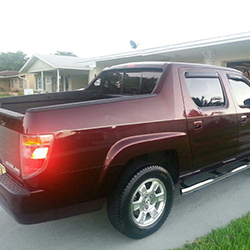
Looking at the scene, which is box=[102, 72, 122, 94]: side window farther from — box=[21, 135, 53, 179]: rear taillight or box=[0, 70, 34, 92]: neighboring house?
box=[0, 70, 34, 92]: neighboring house

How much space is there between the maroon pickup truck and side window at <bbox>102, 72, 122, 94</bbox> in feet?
0.48

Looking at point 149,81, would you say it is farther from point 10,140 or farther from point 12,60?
point 12,60

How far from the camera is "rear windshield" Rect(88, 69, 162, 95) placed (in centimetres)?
331

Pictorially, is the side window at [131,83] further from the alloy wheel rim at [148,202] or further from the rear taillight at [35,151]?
the rear taillight at [35,151]

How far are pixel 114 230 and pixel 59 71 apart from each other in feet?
72.1

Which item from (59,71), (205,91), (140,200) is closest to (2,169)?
(140,200)

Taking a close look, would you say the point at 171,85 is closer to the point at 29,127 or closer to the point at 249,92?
the point at 29,127

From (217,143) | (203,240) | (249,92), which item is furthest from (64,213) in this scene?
(249,92)

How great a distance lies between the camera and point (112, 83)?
411 cm

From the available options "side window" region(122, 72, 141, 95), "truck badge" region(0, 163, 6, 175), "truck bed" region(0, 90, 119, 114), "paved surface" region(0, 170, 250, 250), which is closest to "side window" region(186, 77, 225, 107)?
"side window" region(122, 72, 141, 95)

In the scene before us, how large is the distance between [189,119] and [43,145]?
1.70 meters

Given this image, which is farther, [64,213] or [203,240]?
[203,240]

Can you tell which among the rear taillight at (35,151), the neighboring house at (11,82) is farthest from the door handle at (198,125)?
the neighboring house at (11,82)

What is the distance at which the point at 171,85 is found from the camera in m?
2.98
